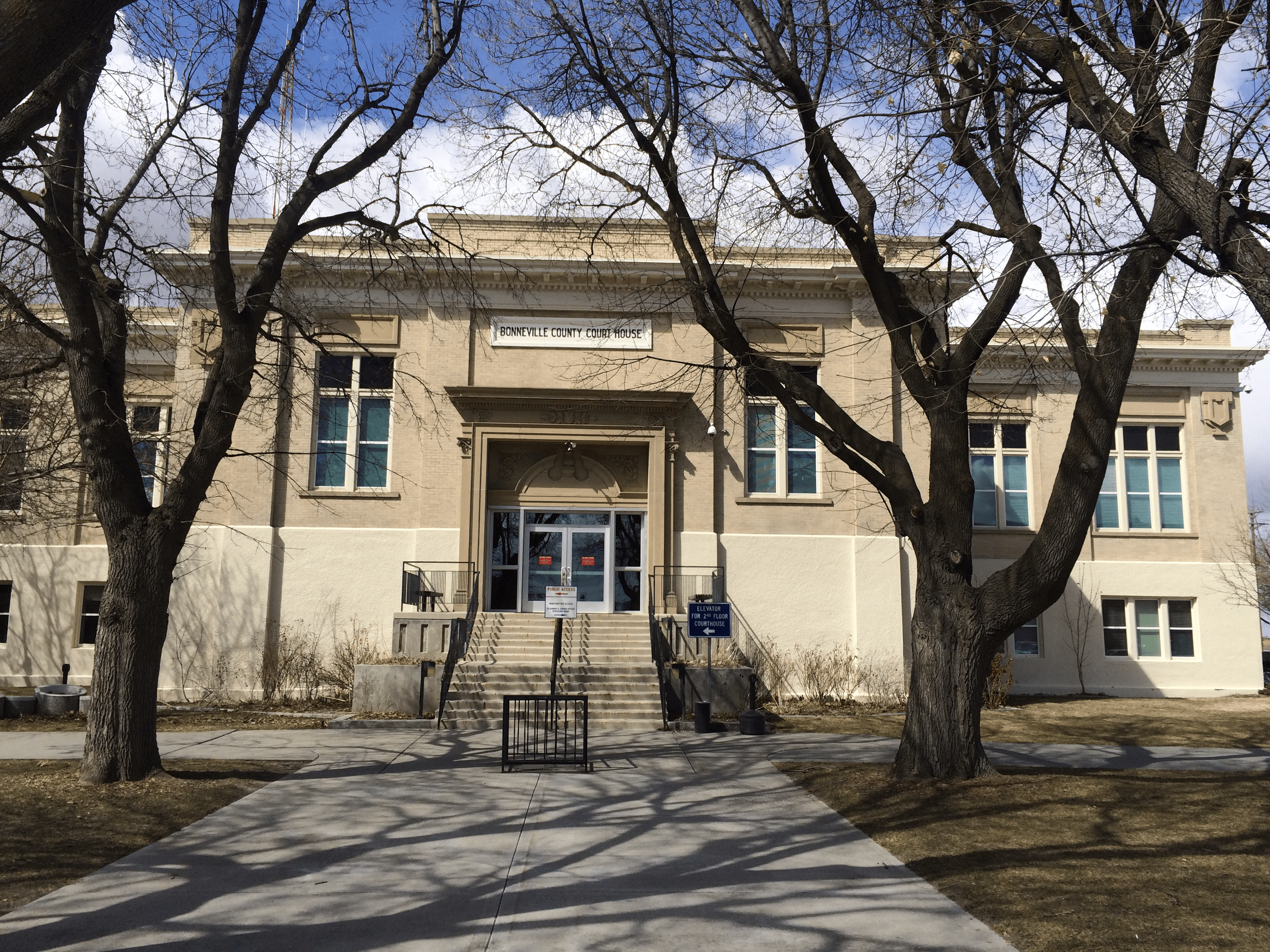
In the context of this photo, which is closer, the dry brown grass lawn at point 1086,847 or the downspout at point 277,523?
the dry brown grass lawn at point 1086,847

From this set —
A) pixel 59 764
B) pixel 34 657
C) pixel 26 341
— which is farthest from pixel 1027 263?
pixel 34 657

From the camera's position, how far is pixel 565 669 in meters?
18.2

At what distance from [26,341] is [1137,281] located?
679 inches

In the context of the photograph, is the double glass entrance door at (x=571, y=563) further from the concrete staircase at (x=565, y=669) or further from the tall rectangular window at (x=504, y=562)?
the concrete staircase at (x=565, y=669)

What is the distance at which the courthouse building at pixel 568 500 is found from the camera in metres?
21.6

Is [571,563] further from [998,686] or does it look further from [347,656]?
[998,686]

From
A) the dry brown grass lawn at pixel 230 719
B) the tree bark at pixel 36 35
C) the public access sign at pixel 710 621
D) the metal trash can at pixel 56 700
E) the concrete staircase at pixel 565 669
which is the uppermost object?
the tree bark at pixel 36 35

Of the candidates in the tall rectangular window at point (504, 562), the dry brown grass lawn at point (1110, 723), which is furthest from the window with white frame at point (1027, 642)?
the tall rectangular window at point (504, 562)

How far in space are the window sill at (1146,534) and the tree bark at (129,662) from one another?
2183 cm

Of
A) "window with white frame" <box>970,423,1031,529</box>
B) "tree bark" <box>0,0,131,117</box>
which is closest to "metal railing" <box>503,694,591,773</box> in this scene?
"tree bark" <box>0,0,131,117</box>

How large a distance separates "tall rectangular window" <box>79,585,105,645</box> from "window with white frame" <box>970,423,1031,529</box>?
21.7 m

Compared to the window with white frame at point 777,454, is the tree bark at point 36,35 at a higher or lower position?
lower

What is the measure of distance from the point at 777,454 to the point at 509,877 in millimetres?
16500

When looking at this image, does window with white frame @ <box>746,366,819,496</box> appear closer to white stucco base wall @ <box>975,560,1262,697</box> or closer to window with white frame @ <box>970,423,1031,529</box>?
window with white frame @ <box>970,423,1031,529</box>
